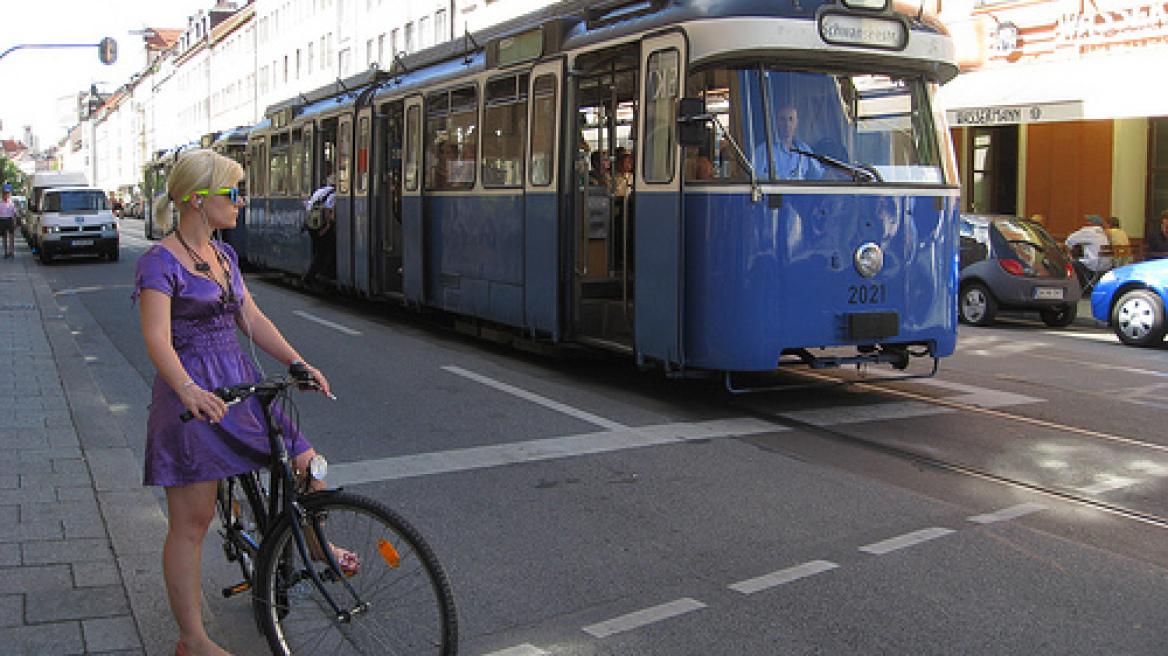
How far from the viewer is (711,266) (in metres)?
8.55

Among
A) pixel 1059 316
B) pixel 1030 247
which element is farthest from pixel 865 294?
pixel 1059 316

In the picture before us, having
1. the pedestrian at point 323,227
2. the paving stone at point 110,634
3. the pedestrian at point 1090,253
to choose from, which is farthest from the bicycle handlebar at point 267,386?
the pedestrian at point 1090,253

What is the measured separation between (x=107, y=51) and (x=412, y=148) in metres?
25.8

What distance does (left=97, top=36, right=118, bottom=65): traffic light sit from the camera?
35213 millimetres

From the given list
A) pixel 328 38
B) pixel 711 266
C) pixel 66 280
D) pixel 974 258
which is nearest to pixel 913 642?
pixel 711 266

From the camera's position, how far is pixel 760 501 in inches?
248

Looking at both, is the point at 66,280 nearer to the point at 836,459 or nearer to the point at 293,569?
the point at 836,459

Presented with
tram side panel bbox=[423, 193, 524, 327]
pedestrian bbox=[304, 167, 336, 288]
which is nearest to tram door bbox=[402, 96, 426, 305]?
tram side panel bbox=[423, 193, 524, 327]

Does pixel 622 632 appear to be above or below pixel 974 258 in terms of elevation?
below

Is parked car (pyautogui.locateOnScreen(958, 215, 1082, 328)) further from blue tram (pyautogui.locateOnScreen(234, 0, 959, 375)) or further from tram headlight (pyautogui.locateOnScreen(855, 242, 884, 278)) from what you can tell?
tram headlight (pyautogui.locateOnScreen(855, 242, 884, 278))

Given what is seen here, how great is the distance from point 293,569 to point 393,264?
12001mm

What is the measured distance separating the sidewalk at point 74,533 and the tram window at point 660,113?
4287 mm

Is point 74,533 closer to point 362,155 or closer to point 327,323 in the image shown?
point 327,323

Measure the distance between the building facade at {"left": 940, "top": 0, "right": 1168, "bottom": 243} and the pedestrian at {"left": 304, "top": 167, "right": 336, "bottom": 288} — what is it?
1177 centimetres
